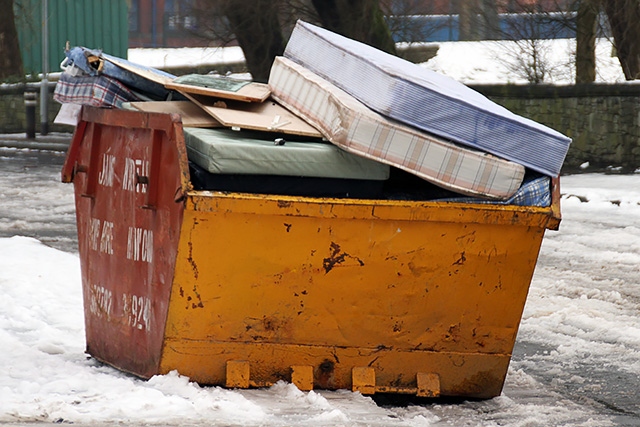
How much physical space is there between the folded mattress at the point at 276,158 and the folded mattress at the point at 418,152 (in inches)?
3.5

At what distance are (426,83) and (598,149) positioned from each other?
14.0 metres

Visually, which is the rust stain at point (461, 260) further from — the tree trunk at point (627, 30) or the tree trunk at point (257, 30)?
the tree trunk at point (257, 30)

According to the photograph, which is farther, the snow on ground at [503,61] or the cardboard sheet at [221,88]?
the snow on ground at [503,61]

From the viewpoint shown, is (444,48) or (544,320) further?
(444,48)

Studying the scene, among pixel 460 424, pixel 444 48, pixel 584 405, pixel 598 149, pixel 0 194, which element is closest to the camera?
pixel 460 424

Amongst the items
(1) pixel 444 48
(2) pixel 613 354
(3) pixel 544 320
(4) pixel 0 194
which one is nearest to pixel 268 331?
(2) pixel 613 354

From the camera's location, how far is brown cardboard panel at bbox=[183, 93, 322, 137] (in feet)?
17.2

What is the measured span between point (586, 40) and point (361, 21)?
462 centimetres

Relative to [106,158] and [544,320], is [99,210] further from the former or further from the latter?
[544,320]

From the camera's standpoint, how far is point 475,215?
16.7ft

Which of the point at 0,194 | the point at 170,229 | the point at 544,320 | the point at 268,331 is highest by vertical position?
the point at 170,229

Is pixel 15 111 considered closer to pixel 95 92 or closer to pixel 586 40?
pixel 586 40

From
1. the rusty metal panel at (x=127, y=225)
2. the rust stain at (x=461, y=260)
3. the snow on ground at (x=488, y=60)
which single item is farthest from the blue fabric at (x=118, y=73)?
the snow on ground at (x=488, y=60)

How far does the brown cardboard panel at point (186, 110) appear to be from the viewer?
215 inches
